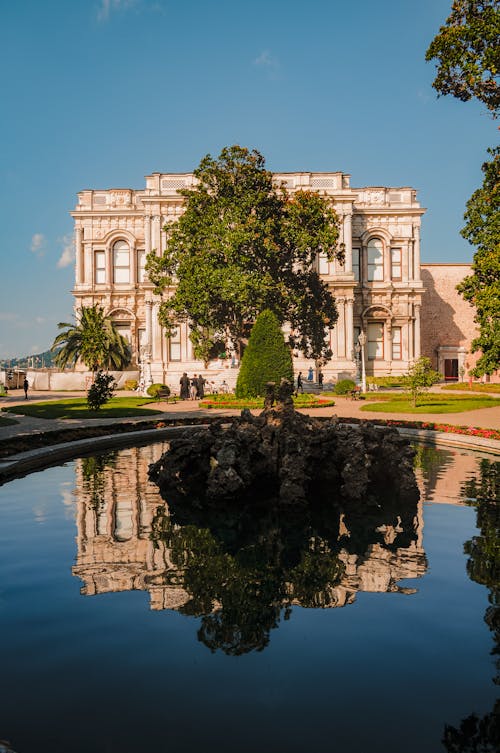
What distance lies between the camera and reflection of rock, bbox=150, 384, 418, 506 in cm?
877

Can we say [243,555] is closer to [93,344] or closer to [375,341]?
[93,344]

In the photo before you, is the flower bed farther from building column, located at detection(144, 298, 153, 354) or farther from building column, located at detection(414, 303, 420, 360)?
building column, located at detection(414, 303, 420, 360)

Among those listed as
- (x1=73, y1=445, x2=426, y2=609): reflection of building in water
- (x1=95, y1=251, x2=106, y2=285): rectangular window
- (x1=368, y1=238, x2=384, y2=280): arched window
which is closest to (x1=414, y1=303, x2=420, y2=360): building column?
(x1=368, y1=238, x2=384, y2=280): arched window

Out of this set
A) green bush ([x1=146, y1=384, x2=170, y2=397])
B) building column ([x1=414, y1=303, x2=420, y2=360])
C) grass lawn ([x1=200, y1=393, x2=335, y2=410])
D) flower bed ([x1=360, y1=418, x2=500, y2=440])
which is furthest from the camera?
building column ([x1=414, y1=303, x2=420, y2=360])

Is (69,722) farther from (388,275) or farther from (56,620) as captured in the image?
(388,275)

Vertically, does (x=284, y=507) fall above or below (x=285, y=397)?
below

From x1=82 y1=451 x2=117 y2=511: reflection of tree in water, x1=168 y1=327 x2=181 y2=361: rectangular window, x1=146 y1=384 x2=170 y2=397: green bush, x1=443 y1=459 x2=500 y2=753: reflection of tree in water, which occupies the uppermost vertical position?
x1=168 y1=327 x2=181 y2=361: rectangular window

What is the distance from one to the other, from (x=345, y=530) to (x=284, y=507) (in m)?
1.39

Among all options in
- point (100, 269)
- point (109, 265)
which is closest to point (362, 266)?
point (109, 265)

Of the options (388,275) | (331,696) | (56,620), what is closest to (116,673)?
(56,620)

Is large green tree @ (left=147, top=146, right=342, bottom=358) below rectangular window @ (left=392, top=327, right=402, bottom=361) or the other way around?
the other way around

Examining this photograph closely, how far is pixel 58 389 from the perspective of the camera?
147 feet

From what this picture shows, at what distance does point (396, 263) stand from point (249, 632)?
5027cm

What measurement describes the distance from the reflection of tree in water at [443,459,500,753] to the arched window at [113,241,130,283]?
4386 cm
